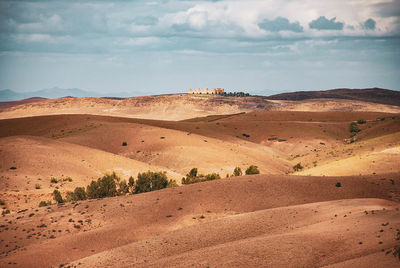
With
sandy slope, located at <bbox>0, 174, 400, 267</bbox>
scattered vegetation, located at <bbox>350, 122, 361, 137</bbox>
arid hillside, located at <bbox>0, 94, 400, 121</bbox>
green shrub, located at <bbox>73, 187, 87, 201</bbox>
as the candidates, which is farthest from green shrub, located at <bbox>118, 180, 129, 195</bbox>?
arid hillside, located at <bbox>0, 94, 400, 121</bbox>

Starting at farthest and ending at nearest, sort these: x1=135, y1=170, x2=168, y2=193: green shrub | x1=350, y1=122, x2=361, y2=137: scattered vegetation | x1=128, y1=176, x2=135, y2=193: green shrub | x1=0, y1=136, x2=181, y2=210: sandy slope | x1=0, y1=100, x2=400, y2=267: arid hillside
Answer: x1=350, y1=122, x2=361, y2=137: scattered vegetation, x1=128, y1=176, x2=135, y2=193: green shrub, x1=135, y1=170, x2=168, y2=193: green shrub, x1=0, y1=136, x2=181, y2=210: sandy slope, x1=0, y1=100, x2=400, y2=267: arid hillside

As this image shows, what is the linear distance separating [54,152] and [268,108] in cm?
15164

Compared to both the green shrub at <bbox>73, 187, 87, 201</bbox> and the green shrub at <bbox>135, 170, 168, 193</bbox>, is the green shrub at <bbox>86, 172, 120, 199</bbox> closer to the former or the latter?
the green shrub at <bbox>73, 187, 87, 201</bbox>

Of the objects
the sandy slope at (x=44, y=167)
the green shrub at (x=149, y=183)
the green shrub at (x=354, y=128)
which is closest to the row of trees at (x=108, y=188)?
the green shrub at (x=149, y=183)

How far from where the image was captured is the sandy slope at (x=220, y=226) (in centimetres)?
2019

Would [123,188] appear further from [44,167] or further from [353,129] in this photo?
[353,129]

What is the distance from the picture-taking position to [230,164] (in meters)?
63.8

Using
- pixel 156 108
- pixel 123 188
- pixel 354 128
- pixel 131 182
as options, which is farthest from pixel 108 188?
pixel 156 108

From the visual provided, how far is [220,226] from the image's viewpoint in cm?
2656

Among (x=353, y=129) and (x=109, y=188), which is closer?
(x=109, y=188)

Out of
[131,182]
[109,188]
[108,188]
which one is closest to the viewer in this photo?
[108,188]

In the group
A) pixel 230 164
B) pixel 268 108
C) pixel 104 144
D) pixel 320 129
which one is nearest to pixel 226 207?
pixel 230 164

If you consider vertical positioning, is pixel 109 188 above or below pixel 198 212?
above

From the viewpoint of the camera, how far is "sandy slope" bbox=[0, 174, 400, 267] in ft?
66.2
